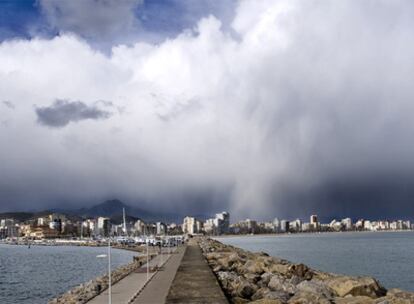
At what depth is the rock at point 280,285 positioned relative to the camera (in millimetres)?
27953

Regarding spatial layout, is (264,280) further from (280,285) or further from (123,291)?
(123,291)

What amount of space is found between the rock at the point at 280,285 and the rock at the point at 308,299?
12.4ft

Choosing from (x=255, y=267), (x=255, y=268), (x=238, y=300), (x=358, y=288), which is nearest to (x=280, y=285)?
(x=358, y=288)

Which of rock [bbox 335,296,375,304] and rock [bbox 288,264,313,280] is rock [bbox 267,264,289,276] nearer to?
rock [bbox 288,264,313,280]

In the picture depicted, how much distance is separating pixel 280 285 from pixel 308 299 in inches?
252

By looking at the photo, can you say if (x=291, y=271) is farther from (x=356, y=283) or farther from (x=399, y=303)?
(x=399, y=303)

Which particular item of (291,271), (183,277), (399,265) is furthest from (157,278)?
(399,265)

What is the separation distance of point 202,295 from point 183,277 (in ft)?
31.1

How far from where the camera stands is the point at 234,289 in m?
28.1

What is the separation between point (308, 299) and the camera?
2261 cm

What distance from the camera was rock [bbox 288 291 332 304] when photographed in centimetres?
2222

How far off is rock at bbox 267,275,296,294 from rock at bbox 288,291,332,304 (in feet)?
12.4

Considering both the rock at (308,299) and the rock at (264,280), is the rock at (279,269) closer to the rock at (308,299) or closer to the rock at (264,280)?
the rock at (264,280)

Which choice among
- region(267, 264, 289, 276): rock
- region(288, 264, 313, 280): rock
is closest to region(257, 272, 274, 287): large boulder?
region(288, 264, 313, 280): rock
